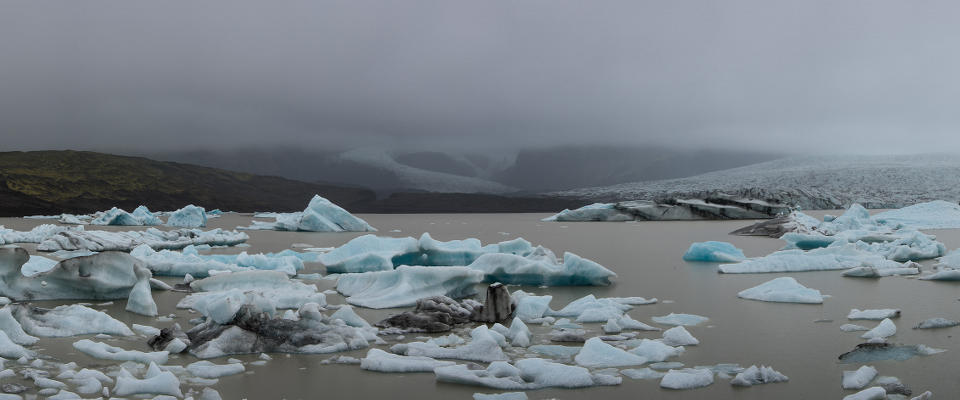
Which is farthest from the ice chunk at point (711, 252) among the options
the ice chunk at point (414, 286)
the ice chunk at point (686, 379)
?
the ice chunk at point (686, 379)

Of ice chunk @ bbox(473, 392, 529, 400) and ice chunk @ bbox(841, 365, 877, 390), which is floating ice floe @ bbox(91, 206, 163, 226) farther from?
ice chunk @ bbox(841, 365, 877, 390)

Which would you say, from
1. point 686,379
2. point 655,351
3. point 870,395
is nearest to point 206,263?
point 655,351

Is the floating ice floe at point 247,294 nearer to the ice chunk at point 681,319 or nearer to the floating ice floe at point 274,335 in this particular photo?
the floating ice floe at point 274,335

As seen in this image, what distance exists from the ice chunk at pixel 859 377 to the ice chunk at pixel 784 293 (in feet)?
8.71

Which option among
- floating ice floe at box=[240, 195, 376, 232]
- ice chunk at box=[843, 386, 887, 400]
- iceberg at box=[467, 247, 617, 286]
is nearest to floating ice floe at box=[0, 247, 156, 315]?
iceberg at box=[467, 247, 617, 286]

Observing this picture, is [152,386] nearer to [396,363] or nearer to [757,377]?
[396,363]

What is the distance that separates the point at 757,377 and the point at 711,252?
23.4 ft

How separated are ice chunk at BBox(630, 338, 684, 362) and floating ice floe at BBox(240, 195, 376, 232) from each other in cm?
1709

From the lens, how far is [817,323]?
5223 millimetres

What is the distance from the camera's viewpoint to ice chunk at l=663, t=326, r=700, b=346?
14.6 ft

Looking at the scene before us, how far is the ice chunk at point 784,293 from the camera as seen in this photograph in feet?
20.2

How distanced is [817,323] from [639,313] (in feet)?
4.23

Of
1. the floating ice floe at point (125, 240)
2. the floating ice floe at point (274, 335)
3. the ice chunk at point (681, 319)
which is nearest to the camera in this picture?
the floating ice floe at point (274, 335)

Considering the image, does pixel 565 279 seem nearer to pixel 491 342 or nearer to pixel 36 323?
pixel 491 342
